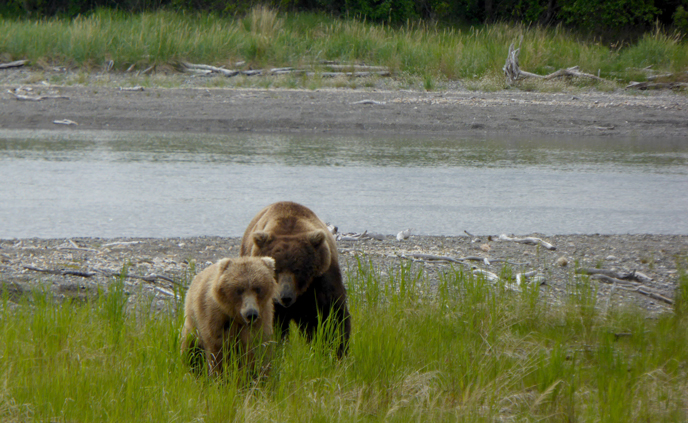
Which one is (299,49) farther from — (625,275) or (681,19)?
(681,19)

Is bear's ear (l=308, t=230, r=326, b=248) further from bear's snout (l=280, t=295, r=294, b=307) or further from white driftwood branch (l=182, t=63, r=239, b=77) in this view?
white driftwood branch (l=182, t=63, r=239, b=77)

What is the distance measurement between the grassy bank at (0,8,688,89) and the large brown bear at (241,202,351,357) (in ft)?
47.8

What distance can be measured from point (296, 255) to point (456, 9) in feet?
103

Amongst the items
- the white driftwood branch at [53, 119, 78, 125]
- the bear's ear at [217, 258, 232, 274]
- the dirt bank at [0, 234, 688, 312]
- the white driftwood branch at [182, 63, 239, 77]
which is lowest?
the white driftwood branch at [53, 119, 78, 125]

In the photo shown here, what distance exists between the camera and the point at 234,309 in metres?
3.41

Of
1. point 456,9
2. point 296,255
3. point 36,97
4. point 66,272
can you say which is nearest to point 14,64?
point 36,97

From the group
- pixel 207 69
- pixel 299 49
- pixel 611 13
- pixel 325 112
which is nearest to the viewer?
pixel 325 112

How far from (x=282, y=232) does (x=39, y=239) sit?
3820 millimetres

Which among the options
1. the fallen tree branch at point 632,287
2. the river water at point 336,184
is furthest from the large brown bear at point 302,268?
the river water at point 336,184

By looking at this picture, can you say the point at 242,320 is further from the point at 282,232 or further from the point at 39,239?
the point at 39,239

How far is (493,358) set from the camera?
13.3ft

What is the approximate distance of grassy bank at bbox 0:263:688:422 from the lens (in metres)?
3.36

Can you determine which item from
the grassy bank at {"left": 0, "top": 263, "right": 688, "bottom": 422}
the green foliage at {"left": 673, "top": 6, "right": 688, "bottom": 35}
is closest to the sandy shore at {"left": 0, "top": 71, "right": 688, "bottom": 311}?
the green foliage at {"left": 673, "top": 6, "right": 688, "bottom": 35}

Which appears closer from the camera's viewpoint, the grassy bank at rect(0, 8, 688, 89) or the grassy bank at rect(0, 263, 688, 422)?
the grassy bank at rect(0, 263, 688, 422)
